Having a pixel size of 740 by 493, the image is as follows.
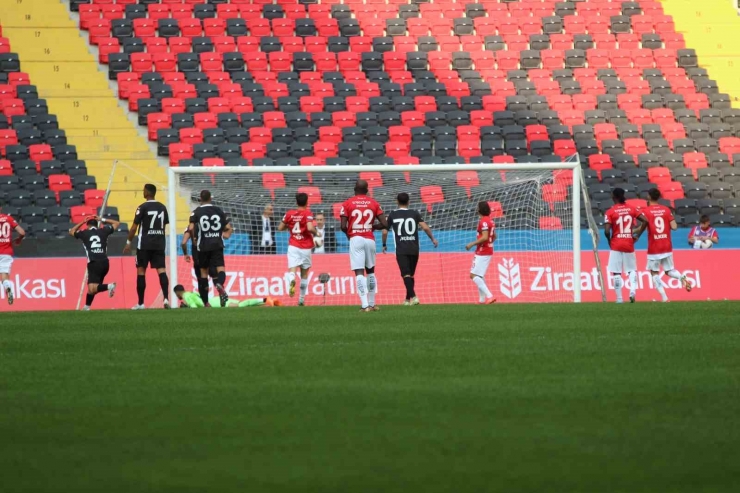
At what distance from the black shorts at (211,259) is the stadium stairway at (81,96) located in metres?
6.98

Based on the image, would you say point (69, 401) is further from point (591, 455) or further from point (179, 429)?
point (591, 455)

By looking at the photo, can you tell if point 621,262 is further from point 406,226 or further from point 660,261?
point 406,226

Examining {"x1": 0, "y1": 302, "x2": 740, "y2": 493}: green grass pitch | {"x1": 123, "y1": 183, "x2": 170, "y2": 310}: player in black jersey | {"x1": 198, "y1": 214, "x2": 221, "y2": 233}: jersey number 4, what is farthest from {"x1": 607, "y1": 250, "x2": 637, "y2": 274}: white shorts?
{"x1": 0, "y1": 302, "x2": 740, "y2": 493}: green grass pitch

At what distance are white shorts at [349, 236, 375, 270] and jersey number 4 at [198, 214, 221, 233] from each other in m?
3.07

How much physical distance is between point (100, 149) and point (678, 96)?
47.6ft

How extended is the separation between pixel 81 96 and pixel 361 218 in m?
14.6

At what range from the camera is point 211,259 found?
17891mm

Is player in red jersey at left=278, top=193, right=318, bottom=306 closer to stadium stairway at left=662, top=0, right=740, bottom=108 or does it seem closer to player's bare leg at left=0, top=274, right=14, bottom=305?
player's bare leg at left=0, top=274, right=14, bottom=305

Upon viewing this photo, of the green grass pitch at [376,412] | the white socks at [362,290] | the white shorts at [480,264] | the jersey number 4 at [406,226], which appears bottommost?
the green grass pitch at [376,412]

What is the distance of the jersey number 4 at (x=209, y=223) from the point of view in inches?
696

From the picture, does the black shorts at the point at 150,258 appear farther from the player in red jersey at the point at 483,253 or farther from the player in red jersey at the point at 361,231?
the player in red jersey at the point at 483,253

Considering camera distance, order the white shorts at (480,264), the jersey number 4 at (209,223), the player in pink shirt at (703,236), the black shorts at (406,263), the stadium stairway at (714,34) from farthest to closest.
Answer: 1. the stadium stairway at (714,34)
2. the player in pink shirt at (703,236)
3. the white shorts at (480,264)
4. the black shorts at (406,263)
5. the jersey number 4 at (209,223)

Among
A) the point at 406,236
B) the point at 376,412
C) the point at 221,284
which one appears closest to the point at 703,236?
the point at 406,236

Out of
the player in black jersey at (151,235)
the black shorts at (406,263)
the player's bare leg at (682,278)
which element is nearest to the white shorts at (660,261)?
the player's bare leg at (682,278)
